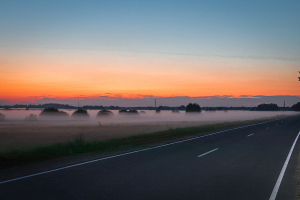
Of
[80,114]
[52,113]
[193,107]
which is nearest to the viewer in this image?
[80,114]

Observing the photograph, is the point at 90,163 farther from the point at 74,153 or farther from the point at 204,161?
the point at 204,161

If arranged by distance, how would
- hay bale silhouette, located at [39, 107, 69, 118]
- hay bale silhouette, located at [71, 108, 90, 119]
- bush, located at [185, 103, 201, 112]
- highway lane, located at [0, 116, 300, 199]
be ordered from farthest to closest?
bush, located at [185, 103, 201, 112] < hay bale silhouette, located at [39, 107, 69, 118] < hay bale silhouette, located at [71, 108, 90, 119] < highway lane, located at [0, 116, 300, 199]

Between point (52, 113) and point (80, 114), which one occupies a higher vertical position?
point (52, 113)

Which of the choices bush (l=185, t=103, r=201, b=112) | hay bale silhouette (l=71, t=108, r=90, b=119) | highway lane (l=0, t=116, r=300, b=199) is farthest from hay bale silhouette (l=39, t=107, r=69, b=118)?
highway lane (l=0, t=116, r=300, b=199)

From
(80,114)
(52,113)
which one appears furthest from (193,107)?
(52,113)

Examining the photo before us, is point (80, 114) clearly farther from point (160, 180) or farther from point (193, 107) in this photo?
point (160, 180)

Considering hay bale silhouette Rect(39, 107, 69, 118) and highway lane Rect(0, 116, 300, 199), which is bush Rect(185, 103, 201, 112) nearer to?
hay bale silhouette Rect(39, 107, 69, 118)

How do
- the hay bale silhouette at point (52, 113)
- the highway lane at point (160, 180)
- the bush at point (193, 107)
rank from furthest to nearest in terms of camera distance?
the bush at point (193, 107)
the hay bale silhouette at point (52, 113)
the highway lane at point (160, 180)

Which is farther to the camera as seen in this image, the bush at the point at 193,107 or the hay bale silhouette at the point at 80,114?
the bush at the point at 193,107

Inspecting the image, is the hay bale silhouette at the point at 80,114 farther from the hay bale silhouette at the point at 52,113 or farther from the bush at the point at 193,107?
the bush at the point at 193,107

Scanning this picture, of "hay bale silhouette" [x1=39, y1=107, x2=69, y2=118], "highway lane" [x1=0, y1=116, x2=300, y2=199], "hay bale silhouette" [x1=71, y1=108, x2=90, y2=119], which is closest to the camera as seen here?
"highway lane" [x1=0, y1=116, x2=300, y2=199]

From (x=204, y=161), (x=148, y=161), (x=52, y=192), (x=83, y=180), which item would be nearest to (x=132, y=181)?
(x=83, y=180)

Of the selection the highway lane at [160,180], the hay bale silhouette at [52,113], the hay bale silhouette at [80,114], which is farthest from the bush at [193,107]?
the highway lane at [160,180]

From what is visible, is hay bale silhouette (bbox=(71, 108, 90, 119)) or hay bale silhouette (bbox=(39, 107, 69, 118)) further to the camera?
hay bale silhouette (bbox=(39, 107, 69, 118))
